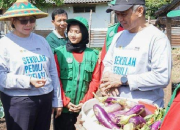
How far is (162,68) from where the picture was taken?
206cm

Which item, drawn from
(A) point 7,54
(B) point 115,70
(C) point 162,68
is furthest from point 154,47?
(A) point 7,54

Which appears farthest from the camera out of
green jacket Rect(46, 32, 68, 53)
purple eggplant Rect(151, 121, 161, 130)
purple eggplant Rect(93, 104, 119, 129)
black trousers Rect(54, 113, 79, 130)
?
green jacket Rect(46, 32, 68, 53)

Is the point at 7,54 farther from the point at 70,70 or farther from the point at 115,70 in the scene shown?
the point at 115,70

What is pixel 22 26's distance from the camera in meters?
2.69

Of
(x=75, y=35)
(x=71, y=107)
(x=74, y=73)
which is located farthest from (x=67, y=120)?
(x=75, y=35)

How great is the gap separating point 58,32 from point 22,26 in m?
0.91

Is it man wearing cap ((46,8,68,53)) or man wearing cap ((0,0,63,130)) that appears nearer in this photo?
man wearing cap ((0,0,63,130))

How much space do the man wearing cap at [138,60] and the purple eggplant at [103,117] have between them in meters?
0.40

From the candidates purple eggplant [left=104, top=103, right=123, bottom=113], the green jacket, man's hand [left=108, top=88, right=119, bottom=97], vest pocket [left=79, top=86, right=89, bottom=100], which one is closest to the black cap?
man's hand [left=108, top=88, right=119, bottom=97]

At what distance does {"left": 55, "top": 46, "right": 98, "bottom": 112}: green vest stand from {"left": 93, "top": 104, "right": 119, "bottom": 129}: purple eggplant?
112 cm

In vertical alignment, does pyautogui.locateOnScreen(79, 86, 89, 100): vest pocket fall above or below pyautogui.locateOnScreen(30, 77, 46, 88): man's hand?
below

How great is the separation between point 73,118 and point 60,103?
25cm

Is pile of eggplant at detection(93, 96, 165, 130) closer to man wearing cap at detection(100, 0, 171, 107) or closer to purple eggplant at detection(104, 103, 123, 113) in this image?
purple eggplant at detection(104, 103, 123, 113)

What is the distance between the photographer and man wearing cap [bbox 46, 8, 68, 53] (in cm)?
339
